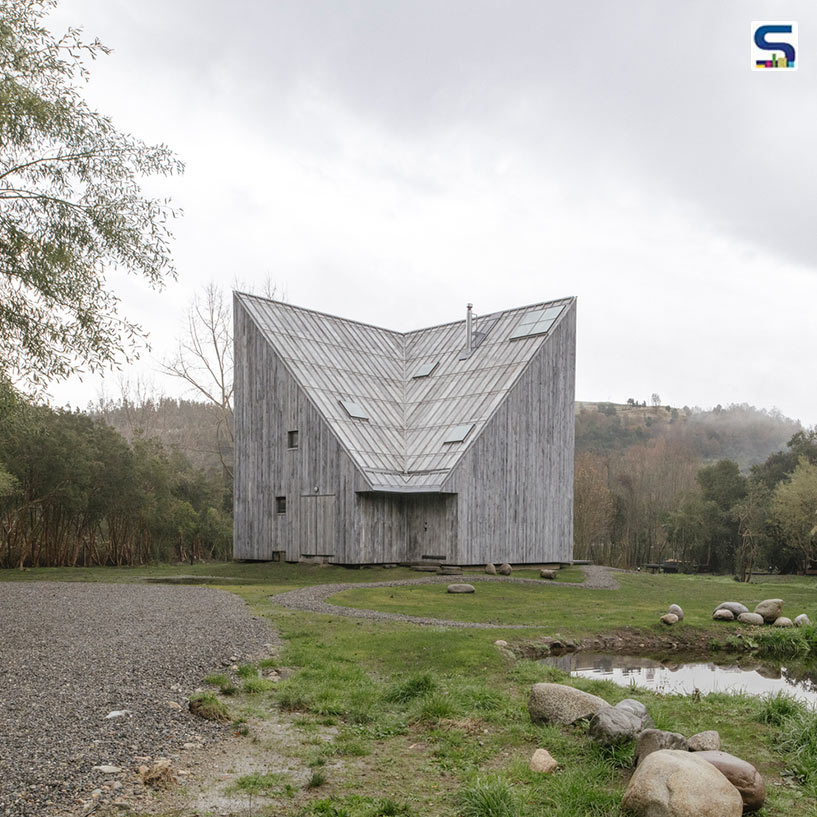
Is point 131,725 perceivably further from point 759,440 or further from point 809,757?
point 759,440

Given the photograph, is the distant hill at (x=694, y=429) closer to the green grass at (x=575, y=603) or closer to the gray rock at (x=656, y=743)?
the green grass at (x=575, y=603)

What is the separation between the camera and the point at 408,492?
27969mm

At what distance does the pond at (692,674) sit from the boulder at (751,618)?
8.90 feet

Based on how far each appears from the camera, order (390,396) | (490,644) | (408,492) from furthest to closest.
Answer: (390,396) < (408,492) < (490,644)

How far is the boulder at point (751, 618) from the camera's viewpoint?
55.5 feet

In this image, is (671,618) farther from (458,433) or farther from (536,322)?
(536,322)

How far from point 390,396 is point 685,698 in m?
23.7

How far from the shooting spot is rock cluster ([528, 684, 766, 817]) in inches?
225

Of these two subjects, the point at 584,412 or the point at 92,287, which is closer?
the point at 92,287

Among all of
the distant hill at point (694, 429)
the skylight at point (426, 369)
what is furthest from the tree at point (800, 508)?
the distant hill at point (694, 429)

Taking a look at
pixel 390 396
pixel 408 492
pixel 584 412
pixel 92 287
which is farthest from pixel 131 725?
pixel 584 412

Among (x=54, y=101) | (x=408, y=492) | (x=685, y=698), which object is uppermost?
(x=54, y=101)

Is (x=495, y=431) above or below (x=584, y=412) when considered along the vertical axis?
below

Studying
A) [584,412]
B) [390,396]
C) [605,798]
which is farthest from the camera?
[584,412]
